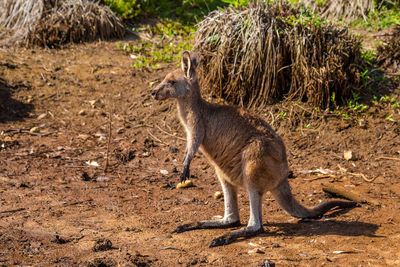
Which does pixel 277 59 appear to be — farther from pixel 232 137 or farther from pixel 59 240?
pixel 59 240

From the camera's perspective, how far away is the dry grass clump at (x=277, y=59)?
7289 mm

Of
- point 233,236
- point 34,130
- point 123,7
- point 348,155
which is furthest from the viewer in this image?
point 123,7

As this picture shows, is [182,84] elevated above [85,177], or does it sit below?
above

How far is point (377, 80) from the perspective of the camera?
774 cm

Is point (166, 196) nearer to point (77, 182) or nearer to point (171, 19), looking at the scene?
point (77, 182)

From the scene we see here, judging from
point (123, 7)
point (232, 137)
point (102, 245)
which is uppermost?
point (123, 7)

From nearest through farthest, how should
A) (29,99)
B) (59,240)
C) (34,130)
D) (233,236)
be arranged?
(59,240) → (233,236) → (34,130) → (29,99)

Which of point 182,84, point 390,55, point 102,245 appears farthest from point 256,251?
point 390,55

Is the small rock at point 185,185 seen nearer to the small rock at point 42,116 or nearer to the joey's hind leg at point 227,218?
the joey's hind leg at point 227,218

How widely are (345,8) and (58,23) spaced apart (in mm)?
5695

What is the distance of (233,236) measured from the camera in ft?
14.8

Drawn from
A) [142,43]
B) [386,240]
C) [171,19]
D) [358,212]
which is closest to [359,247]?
[386,240]

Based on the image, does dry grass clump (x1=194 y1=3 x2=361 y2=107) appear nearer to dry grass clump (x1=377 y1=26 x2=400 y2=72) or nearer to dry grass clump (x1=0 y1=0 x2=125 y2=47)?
dry grass clump (x1=377 y1=26 x2=400 y2=72)

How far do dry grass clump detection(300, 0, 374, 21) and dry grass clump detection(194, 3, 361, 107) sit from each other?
2177 millimetres
